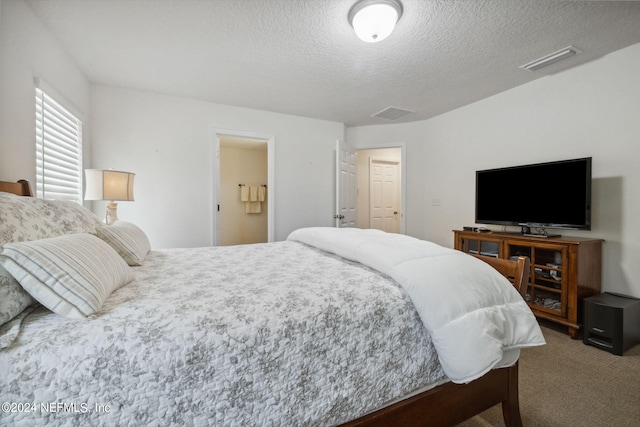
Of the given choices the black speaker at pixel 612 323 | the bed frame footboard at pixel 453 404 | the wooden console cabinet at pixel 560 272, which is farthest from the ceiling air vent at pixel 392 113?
the bed frame footboard at pixel 453 404

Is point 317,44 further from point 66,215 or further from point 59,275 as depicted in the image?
point 59,275

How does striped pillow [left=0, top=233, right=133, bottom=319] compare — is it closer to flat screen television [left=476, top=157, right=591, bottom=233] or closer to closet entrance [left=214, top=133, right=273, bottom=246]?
flat screen television [left=476, top=157, right=591, bottom=233]

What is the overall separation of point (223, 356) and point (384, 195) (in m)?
5.41

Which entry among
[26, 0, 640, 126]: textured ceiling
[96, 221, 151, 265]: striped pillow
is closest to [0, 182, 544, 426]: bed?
[96, 221, 151, 265]: striped pillow

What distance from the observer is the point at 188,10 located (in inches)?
73.3

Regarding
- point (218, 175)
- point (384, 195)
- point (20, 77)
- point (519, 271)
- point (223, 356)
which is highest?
point (20, 77)

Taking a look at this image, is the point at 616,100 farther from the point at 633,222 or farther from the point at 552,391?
the point at 552,391

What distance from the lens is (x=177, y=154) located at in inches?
132

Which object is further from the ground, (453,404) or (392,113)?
(392,113)

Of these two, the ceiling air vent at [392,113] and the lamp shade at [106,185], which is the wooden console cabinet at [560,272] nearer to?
the ceiling air vent at [392,113]

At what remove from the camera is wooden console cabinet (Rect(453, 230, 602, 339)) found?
89.0 inches

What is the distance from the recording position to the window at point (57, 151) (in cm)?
201

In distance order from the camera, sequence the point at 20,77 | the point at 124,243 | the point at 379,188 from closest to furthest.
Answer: the point at 124,243 < the point at 20,77 < the point at 379,188

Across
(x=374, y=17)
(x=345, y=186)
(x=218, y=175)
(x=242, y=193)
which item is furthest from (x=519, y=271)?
(x=242, y=193)
